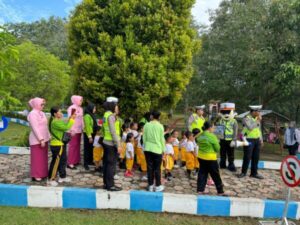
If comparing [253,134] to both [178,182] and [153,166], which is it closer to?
[178,182]

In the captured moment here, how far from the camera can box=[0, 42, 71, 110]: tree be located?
19.5 m

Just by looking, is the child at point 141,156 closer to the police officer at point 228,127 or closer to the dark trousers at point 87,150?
the dark trousers at point 87,150

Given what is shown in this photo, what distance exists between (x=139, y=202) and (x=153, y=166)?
0.88 m

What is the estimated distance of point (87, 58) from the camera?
7750 millimetres

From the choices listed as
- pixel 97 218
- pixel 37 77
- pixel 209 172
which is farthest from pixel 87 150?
pixel 37 77

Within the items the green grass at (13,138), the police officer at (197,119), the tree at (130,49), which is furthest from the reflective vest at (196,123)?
the green grass at (13,138)

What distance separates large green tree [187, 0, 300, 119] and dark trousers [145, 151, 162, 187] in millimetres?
6284

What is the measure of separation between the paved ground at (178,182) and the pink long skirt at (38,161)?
0.68ft

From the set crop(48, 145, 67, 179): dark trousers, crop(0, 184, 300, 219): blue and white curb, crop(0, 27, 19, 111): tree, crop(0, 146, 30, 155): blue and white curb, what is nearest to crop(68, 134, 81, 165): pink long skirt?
crop(48, 145, 67, 179): dark trousers

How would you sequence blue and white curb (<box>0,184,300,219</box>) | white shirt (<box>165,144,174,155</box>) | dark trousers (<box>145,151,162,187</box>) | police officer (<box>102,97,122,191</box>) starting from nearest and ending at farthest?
blue and white curb (<box>0,184,300,219</box>)
police officer (<box>102,97,122,191</box>)
dark trousers (<box>145,151,162,187</box>)
white shirt (<box>165,144,174,155</box>)

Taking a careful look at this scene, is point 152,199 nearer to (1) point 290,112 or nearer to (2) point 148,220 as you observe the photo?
(2) point 148,220

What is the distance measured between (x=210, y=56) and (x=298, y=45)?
16.2ft

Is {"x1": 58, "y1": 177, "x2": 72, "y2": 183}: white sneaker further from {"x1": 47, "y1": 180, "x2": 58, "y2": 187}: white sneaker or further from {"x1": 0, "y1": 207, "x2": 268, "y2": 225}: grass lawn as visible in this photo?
{"x1": 0, "y1": 207, "x2": 268, "y2": 225}: grass lawn

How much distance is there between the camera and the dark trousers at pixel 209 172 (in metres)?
5.62
